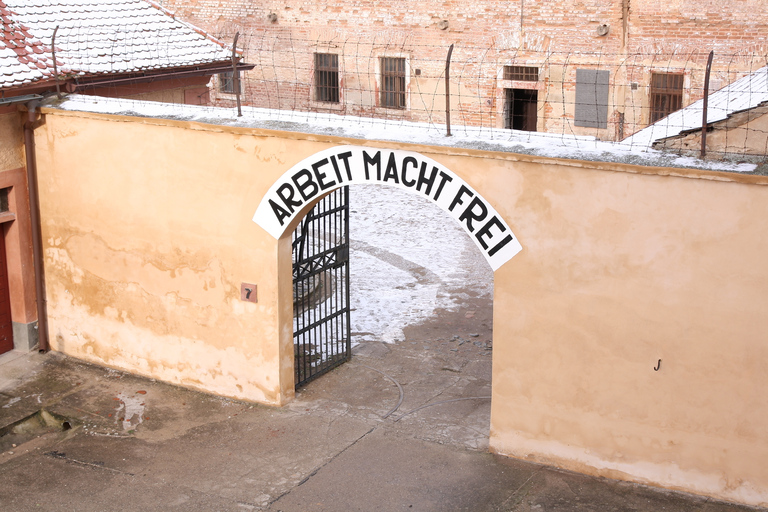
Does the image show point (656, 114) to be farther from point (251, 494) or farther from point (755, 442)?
point (251, 494)

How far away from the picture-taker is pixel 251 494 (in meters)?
8.04

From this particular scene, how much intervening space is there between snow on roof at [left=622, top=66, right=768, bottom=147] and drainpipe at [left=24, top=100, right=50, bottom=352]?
6812 mm

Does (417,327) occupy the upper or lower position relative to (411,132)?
lower

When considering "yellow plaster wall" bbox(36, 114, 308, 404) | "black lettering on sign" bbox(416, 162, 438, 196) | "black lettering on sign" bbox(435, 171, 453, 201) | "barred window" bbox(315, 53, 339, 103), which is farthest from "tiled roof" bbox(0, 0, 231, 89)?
"barred window" bbox(315, 53, 339, 103)

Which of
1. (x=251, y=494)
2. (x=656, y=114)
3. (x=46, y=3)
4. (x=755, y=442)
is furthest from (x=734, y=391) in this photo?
(x=656, y=114)

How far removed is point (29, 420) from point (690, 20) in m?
15.1

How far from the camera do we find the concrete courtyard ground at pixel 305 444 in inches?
312

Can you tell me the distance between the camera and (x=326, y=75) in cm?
2320

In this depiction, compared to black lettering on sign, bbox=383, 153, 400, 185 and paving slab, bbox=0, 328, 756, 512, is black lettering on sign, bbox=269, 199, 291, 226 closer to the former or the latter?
black lettering on sign, bbox=383, 153, 400, 185

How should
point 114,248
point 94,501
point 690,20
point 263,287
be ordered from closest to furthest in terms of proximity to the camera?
point 94,501
point 263,287
point 114,248
point 690,20

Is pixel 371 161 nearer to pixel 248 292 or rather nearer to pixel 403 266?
pixel 248 292

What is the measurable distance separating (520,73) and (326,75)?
210 inches

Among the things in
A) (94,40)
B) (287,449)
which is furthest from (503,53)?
(287,449)

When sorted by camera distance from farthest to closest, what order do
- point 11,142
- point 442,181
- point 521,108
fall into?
point 521,108 → point 11,142 → point 442,181
